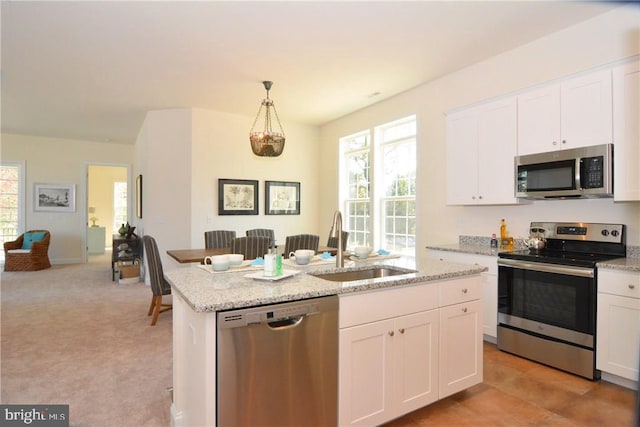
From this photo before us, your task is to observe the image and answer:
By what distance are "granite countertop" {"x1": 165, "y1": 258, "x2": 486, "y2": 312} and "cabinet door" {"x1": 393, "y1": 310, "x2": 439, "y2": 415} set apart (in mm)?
234

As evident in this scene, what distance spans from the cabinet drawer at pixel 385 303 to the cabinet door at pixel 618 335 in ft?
4.44

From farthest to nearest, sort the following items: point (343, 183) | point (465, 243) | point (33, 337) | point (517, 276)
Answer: point (343, 183) < point (465, 243) < point (33, 337) < point (517, 276)

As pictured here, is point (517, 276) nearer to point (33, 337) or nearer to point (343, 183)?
point (343, 183)

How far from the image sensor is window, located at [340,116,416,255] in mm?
4902

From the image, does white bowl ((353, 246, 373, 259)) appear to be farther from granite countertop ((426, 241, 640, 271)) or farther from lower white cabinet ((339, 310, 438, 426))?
granite countertop ((426, 241, 640, 271))

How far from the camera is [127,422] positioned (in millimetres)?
2084

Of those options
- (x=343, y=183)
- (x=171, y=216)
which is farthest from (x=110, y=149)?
(x=343, y=183)

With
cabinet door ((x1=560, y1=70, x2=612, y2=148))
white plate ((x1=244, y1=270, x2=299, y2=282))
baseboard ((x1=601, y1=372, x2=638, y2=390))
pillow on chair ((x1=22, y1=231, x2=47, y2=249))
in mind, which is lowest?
baseboard ((x1=601, y1=372, x2=638, y2=390))

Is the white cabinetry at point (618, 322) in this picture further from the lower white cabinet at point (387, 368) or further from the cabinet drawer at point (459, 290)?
the lower white cabinet at point (387, 368)

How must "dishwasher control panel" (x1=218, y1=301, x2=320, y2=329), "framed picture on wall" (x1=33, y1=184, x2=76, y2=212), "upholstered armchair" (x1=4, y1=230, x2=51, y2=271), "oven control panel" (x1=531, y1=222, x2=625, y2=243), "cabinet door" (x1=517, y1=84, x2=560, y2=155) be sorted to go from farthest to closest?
"framed picture on wall" (x1=33, y1=184, x2=76, y2=212) → "upholstered armchair" (x1=4, y1=230, x2=51, y2=271) → "cabinet door" (x1=517, y1=84, x2=560, y2=155) → "oven control panel" (x1=531, y1=222, x2=625, y2=243) → "dishwasher control panel" (x1=218, y1=301, x2=320, y2=329)

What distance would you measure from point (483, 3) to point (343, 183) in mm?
3742

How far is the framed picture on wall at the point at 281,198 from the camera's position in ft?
20.4

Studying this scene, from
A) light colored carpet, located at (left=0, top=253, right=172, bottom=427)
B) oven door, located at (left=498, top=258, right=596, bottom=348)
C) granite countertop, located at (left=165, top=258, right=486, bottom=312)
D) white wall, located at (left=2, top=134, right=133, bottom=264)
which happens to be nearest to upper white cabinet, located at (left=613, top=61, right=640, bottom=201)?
oven door, located at (left=498, top=258, right=596, bottom=348)

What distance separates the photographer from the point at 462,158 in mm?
3766
